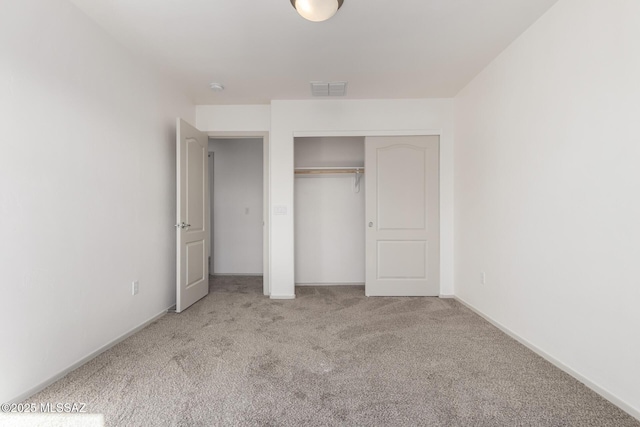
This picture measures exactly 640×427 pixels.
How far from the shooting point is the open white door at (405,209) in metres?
3.67

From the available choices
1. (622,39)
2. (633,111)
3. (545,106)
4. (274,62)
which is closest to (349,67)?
(274,62)

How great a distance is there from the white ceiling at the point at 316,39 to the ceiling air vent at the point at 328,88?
3.4 inches

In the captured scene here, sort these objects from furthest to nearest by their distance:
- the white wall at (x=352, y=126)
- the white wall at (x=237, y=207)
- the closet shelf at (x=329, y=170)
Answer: the white wall at (x=237, y=207)
the closet shelf at (x=329, y=170)
the white wall at (x=352, y=126)

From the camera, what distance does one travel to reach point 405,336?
248 cm

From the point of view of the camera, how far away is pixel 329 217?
14.1 ft

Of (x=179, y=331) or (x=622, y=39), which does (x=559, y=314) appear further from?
(x=179, y=331)

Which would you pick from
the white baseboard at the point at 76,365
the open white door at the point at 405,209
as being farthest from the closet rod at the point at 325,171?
the white baseboard at the point at 76,365

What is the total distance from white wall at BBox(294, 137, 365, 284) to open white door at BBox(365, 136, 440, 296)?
591 millimetres

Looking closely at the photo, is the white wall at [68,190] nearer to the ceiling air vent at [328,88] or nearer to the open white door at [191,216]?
the open white door at [191,216]

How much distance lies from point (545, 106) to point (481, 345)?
5.92 feet

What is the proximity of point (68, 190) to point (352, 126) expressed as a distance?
280 centimetres

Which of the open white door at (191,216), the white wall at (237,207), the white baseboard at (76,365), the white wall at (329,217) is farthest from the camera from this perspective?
the white wall at (237,207)

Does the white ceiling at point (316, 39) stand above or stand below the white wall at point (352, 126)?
above

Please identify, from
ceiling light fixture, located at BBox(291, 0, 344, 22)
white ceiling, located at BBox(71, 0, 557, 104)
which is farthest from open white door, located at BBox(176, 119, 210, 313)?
→ ceiling light fixture, located at BBox(291, 0, 344, 22)
